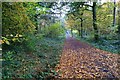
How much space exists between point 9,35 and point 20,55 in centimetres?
27

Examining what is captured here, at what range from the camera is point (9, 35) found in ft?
5.65

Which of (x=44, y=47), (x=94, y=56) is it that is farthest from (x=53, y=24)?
(x=94, y=56)

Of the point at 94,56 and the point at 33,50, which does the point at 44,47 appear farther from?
the point at 94,56

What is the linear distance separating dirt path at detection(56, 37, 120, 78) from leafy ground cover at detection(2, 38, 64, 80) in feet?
0.26

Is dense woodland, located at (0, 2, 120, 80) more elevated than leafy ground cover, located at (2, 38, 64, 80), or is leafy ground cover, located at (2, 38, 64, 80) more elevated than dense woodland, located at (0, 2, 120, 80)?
dense woodland, located at (0, 2, 120, 80)

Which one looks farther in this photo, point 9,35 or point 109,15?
point 109,15

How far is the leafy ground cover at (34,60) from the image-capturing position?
175 cm

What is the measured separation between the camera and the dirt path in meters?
1.85

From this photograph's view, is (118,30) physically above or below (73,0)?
below

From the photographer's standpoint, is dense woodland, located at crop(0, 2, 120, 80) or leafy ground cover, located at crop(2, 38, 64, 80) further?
dense woodland, located at crop(0, 2, 120, 80)

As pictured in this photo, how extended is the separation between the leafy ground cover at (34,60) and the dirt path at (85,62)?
8 cm

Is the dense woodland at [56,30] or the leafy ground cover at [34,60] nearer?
the leafy ground cover at [34,60]

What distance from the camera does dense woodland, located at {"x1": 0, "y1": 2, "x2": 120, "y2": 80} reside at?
1.89m

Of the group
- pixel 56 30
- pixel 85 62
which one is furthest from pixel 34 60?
pixel 85 62
